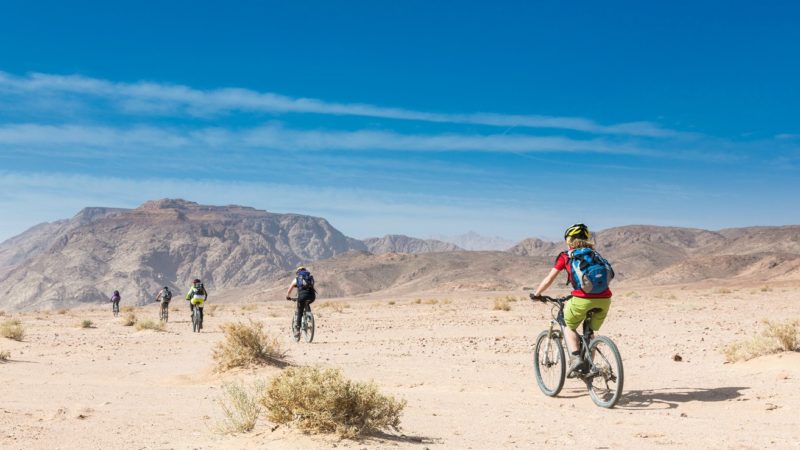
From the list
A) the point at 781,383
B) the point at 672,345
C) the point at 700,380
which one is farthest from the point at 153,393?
the point at 672,345

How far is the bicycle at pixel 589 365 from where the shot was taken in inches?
326

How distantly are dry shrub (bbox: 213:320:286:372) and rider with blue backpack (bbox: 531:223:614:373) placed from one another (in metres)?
5.80

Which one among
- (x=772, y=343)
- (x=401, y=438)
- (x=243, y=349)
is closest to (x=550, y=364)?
(x=401, y=438)

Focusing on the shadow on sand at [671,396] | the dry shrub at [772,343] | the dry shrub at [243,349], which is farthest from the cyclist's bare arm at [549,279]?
the dry shrub at [243,349]

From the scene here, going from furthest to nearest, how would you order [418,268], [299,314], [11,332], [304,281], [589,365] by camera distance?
1. [418,268]
2. [11,332]
3. [299,314]
4. [304,281]
5. [589,365]

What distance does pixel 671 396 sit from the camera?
30.2ft

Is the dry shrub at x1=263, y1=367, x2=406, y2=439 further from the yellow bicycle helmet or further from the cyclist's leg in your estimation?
the cyclist's leg

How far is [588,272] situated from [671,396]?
229 centimetres

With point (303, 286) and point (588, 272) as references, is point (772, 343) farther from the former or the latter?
point (303, 286)

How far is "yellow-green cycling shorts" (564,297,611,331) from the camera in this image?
8.45 m

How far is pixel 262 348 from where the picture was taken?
12562 millimetres

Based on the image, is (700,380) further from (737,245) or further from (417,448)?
(737,245)

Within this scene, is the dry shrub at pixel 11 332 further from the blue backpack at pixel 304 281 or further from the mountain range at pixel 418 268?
the mountain range at pixel 418 268

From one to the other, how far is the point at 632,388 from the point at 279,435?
18.4 ft
